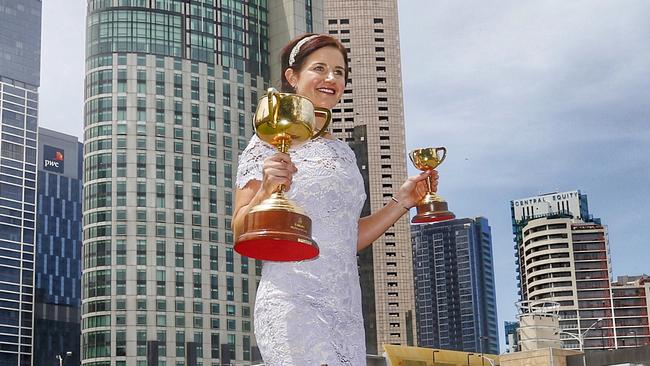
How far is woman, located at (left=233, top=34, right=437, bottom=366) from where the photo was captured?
218 inches

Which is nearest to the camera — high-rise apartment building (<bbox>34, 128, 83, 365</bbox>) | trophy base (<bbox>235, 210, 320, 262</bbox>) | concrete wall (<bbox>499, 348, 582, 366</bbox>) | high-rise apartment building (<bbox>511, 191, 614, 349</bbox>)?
trophy base (<bbox>235, 210, 320, 262</bbox>)

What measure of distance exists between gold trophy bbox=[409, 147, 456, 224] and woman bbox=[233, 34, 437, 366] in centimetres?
58

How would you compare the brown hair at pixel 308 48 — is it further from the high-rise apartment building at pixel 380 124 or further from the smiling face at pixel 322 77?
the high-rise apartment building at pixel 380 124

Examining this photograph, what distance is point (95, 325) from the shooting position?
97.1 m

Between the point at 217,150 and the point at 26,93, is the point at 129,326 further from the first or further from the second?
the point at 26,93

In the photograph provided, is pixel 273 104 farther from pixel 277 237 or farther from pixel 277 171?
pixel 277 237

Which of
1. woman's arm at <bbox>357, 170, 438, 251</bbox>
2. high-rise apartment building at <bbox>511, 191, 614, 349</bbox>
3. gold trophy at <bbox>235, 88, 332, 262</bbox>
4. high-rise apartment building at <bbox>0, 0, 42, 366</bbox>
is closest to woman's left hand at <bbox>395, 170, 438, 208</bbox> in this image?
woman's arm at <bbox>357, 170, 438, 251</bbox>

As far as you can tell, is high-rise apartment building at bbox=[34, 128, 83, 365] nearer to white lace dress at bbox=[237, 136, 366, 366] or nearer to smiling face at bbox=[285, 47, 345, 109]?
smiling face at bbox=[285, 47, 345, 109]

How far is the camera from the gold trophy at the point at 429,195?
21.2 ft

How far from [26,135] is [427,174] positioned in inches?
6874

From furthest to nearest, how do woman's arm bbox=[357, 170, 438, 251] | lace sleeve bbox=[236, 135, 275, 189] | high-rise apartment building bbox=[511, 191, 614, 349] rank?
high-rise apartment building bbox=[511, 191, 614, 349]
woman's arm bbox=[357, 170, 438, 251]
lace sleeve bbox=[236, 135, 275, 189]

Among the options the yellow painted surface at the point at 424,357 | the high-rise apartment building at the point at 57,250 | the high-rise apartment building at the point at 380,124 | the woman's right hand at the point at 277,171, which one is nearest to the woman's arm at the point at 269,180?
the woman's right hand at the point at 277,171

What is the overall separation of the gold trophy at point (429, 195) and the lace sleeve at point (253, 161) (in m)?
1.19

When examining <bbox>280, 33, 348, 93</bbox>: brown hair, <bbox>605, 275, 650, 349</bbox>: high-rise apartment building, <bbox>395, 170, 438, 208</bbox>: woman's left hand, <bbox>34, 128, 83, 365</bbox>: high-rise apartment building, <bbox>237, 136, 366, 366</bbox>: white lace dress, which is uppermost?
<bbox>34, 128, 83, 365</bbox>: high-rise apartment building
